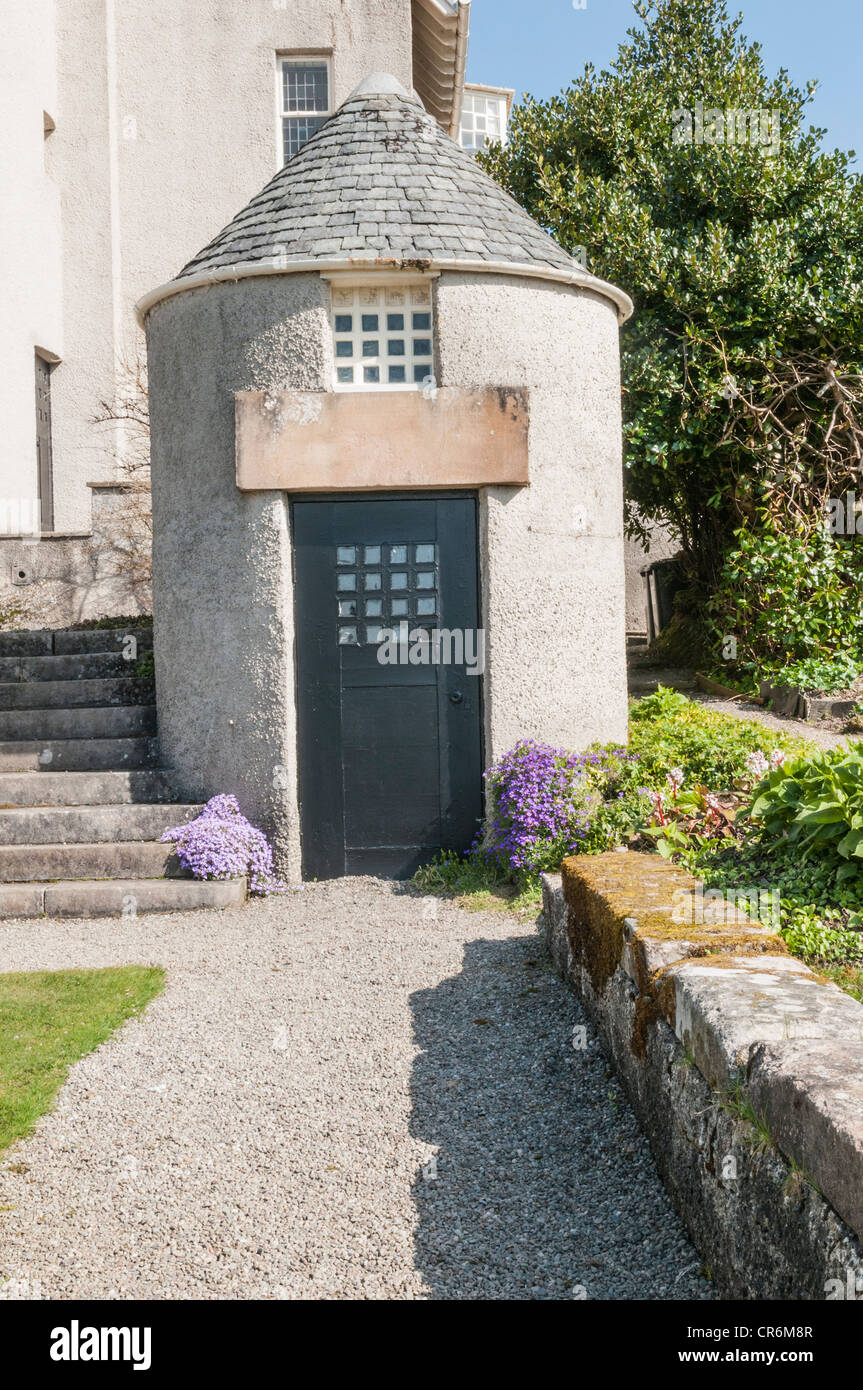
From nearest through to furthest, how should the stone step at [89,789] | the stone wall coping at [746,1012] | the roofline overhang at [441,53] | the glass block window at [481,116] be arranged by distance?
the stone wall coping at [746,1012]
the stone step at [89,789]
the roofline overhang at [441,53]
the glass block window at [481,116]

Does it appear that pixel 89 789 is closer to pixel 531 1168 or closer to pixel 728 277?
pixel 531 1168

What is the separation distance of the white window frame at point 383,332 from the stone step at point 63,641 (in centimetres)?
319

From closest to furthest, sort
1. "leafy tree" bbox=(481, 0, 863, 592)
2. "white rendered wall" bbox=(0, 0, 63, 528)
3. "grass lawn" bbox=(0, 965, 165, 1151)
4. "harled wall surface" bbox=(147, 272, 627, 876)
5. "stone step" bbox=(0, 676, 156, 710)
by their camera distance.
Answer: "grass lawn" bbox=(0, 965, 165, 1151), "harled wall surface" bbox=(147, 272, 627, 876), "stone step" bbox=(0, 676, 156, 710), "leafy tree" bbox=(481, 0, 863, 592), "white rendered wall" bbox=(0, 0, 63, 528)

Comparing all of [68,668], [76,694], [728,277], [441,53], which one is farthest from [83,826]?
[441,53]

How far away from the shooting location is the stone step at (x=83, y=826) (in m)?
7.78

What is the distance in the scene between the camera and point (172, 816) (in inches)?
308

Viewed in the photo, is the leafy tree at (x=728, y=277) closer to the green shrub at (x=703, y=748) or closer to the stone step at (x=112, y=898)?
the green shrub at (x=703, y=748)

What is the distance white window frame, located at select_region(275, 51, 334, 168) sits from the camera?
14.1 m

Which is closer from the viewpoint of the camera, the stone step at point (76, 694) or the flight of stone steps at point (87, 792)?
the flight of stone steps at point (87, 792)

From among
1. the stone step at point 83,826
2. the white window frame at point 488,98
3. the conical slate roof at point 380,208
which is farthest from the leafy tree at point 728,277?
the white window frame at point 488,98

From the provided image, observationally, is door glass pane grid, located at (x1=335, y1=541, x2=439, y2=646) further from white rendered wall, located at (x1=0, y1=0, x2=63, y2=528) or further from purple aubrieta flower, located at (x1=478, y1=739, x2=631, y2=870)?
white rendered wall, located at (x1=0, y1=0, x2=63, y2=528)

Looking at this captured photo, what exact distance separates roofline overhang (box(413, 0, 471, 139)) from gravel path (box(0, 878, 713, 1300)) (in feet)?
40.6

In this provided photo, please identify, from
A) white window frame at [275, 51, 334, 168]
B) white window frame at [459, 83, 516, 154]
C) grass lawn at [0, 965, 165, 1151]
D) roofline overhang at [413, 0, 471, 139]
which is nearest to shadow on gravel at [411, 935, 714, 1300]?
grass lawn at [0, 965, 165, 1151]

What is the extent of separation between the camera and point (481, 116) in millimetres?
23453
